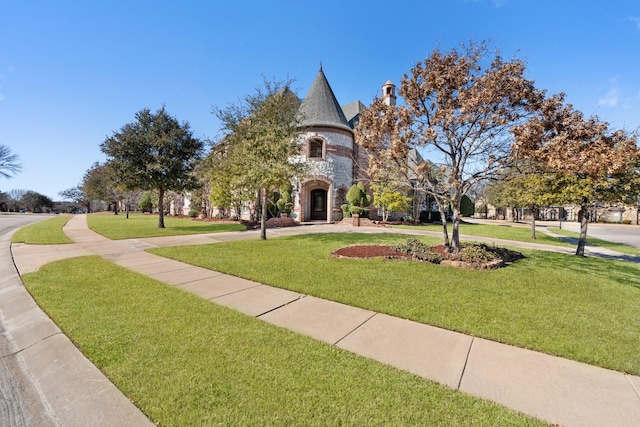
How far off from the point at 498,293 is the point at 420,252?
3.00 meters

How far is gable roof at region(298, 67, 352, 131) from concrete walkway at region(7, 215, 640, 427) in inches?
763

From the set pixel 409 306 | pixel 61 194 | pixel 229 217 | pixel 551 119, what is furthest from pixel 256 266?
pixel 61 194

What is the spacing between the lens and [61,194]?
56000mm

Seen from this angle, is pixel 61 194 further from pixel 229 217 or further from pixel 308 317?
pixel 308 317

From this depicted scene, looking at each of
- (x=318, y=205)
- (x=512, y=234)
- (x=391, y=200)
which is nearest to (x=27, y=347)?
(x=391, y=200)

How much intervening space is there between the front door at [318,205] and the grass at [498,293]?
15.4 m

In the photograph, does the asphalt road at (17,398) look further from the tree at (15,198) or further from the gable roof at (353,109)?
the tree at (15,198)

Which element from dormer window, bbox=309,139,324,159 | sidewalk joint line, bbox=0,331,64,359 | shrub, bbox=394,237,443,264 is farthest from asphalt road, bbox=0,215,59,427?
dormer window, bbox=309,139,324,159

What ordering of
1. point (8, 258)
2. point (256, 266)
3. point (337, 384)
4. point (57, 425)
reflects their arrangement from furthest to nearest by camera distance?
point (8, 258)
point (256, 266)
point (337, 384)
point (57, 425)

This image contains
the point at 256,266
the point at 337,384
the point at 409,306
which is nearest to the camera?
the point at 337,384

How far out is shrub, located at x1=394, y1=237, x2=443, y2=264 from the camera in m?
7.80

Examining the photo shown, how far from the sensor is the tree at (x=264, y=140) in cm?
1134

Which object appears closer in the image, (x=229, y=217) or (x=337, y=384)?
(x=337, y=384)

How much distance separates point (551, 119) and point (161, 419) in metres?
10.0
